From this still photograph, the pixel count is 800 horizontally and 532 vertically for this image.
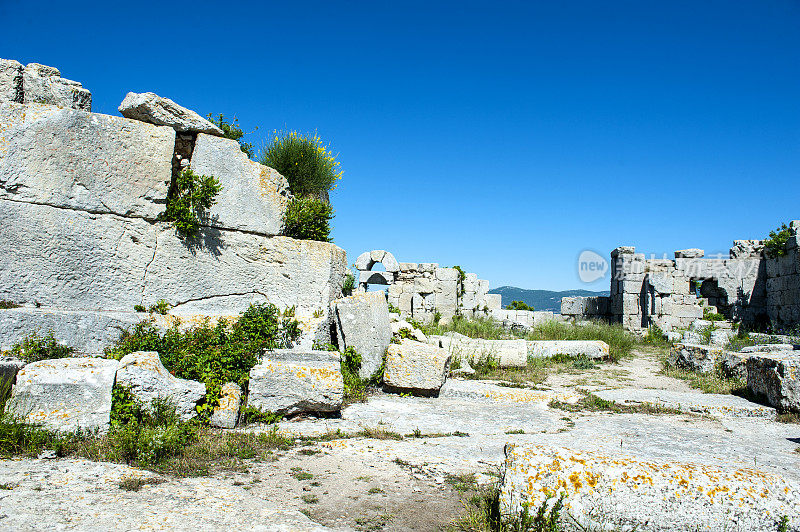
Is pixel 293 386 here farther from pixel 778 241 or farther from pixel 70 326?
pixel 778 241

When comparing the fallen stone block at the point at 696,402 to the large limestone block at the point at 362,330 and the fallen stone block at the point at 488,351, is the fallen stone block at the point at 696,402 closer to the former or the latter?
the fallen stone block at the point at 488,351

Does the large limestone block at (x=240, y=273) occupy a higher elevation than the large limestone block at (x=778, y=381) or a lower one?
higher

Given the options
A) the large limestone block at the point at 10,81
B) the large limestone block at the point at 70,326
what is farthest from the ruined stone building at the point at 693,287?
the large limestone block at the point at 10,81

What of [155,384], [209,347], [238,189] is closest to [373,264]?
[238,189]

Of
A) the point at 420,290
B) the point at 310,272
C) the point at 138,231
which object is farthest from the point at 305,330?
the point at 420,290

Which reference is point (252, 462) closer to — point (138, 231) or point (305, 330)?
point (305, 330)

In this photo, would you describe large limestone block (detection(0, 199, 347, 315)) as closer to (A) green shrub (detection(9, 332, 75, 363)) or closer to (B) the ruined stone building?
(A) green shrub (detection(9, 332, 75, 363))

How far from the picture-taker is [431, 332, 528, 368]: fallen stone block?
10305mm

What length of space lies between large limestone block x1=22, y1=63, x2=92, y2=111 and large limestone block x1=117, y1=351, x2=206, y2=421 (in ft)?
11.1

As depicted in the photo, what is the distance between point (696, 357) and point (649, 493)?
29.5 ft

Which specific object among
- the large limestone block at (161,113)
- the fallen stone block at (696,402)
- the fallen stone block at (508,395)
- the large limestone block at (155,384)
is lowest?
the fallen stone block at (508,395)

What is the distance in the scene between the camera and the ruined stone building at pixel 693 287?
63.1 feet

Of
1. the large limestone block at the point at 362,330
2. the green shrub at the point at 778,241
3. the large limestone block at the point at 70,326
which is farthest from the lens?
the green shrub at the point at 778,241

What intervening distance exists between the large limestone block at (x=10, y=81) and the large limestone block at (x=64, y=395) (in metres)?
3.40
